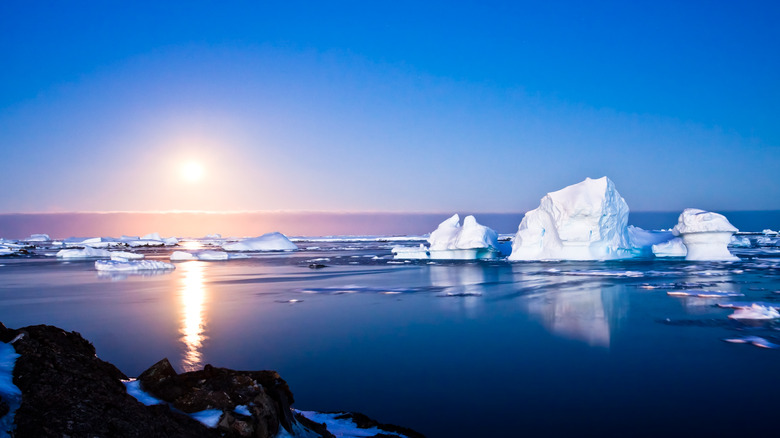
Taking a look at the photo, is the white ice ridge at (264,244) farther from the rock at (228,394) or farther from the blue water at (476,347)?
the rock at (228,394)

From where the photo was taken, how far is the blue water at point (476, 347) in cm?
453

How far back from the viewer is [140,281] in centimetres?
1803

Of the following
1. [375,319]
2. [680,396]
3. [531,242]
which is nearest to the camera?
[680,396]

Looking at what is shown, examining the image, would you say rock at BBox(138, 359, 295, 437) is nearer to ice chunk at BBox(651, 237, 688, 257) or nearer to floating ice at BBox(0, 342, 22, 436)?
floating ice at BBox(0, 342, 22, 436)

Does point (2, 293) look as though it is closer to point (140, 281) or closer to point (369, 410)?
point (140, 281)

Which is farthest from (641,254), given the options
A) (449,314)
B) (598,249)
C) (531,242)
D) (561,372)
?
(561,372)

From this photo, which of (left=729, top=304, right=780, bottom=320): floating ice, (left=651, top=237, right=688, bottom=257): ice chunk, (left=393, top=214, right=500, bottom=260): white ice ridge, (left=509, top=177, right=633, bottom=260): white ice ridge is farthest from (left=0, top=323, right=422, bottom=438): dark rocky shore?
(left=651, top=237, right=688, bottom=257): ice chunk

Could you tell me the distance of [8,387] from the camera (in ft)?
7.43

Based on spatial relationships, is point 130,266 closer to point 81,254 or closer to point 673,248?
point 81,254

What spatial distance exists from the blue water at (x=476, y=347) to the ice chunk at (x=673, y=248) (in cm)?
1237

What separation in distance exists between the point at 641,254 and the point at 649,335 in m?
21.6

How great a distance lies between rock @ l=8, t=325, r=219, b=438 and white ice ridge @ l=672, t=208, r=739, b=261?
25437 mm

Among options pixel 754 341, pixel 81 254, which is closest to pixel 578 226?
pixel 754 341

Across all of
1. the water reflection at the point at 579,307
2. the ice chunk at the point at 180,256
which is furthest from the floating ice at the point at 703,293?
the ice chunk at the point at 180,256
